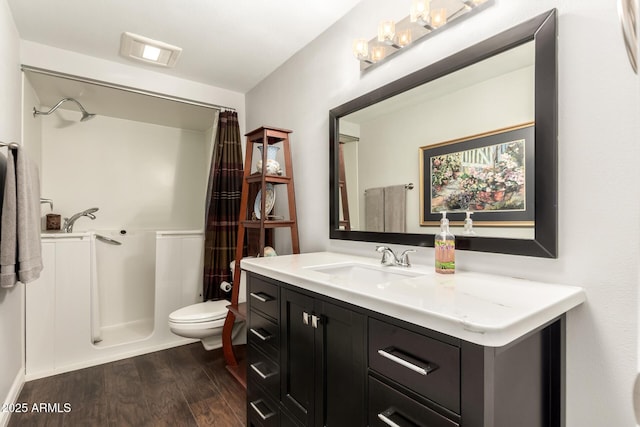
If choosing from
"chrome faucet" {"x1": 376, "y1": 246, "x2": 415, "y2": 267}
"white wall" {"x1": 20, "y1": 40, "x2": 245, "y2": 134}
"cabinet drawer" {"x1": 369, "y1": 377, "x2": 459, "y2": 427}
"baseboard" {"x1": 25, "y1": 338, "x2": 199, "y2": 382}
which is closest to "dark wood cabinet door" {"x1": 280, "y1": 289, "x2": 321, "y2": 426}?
"cabinet drawer" {"x1": 369, "y1": 377, "x2": 459, "y2": 427}

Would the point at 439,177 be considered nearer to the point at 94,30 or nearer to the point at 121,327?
the point at 94,30

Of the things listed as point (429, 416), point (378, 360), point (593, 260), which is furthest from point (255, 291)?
point (593, 260)

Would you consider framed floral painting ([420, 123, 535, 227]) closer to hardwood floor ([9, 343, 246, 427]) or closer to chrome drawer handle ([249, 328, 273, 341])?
chrome drawer handle ([249, 328, 273, 341])

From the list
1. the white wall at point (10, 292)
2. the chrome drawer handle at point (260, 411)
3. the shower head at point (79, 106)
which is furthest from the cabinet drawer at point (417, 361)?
the shower head at point (79, 106)

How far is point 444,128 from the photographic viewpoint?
54.4 inches

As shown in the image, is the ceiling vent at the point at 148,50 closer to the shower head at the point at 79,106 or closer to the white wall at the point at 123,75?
the white wall at the point at 123,75

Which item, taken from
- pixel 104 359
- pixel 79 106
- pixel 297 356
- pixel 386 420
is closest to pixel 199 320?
pixel 104 359

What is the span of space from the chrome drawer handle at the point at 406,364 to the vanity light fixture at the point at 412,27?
51.8 inches

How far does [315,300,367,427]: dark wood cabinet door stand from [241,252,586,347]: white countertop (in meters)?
0.08

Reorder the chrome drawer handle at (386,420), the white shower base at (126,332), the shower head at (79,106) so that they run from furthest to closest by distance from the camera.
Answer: the white shower base at (126,332), the shower head at (79,106), the chrome drawer handle at (386,420)

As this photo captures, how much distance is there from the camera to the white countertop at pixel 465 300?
71cm

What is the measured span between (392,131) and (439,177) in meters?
0.37

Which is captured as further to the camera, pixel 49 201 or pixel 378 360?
pixel 49 201

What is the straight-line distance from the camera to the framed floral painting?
1.12m
